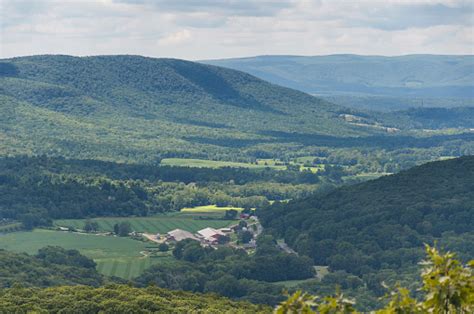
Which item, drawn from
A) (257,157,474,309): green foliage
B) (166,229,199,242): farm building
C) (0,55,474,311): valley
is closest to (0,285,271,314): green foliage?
(0,55,474,311): valley

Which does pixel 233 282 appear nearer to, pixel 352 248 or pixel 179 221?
pixel 352 248

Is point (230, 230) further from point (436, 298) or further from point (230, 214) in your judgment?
point (436, 298)

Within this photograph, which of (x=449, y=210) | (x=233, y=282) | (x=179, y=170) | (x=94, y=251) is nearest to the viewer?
(x=233, y=282)

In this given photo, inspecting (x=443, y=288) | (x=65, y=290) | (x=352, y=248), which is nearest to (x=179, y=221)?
(x=352, y=248)

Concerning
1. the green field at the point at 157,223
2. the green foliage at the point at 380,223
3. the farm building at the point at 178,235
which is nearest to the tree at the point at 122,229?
the green field at the point at 157,223

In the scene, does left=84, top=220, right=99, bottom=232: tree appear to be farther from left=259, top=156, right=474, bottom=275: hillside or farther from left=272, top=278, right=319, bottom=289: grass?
left=272, top=278, right=319, bottom=289: grass

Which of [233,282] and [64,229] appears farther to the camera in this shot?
[64,229]
